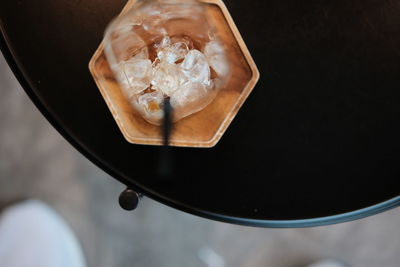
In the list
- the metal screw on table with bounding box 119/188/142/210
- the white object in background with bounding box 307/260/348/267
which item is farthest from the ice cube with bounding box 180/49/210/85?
the white object in background with bounding box 307/260/348/267

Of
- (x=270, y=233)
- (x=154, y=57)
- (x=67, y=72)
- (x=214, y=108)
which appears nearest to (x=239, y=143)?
(x=214, y=108)

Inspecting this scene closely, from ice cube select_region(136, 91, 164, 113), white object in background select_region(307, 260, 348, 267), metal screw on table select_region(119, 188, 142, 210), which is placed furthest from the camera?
white object in background select_region(307, 260, 348, 267)

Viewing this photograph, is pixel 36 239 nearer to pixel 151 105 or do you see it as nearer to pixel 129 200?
pixel 129 200

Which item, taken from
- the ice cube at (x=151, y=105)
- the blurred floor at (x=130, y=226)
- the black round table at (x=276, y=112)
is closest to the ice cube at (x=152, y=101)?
the ice cube at (x=151, y=105)

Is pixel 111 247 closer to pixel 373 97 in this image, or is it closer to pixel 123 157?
pixel 123 157

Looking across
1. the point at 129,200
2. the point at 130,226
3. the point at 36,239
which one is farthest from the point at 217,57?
the point at 36,239

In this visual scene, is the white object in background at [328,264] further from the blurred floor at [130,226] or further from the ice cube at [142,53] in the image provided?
the ice cube at [142,53]

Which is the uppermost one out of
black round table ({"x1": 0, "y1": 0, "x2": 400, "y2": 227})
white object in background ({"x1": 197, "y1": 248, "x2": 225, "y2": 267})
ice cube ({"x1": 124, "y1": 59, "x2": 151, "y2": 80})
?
ice cube ({"x1": 124, "y1": 59, "x2": 151, "y2": 80})

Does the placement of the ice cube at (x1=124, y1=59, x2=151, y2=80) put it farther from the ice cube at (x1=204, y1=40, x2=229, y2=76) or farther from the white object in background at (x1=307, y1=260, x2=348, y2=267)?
the white object in background at (x1=307, y1=260, x2=348, y2=267)
